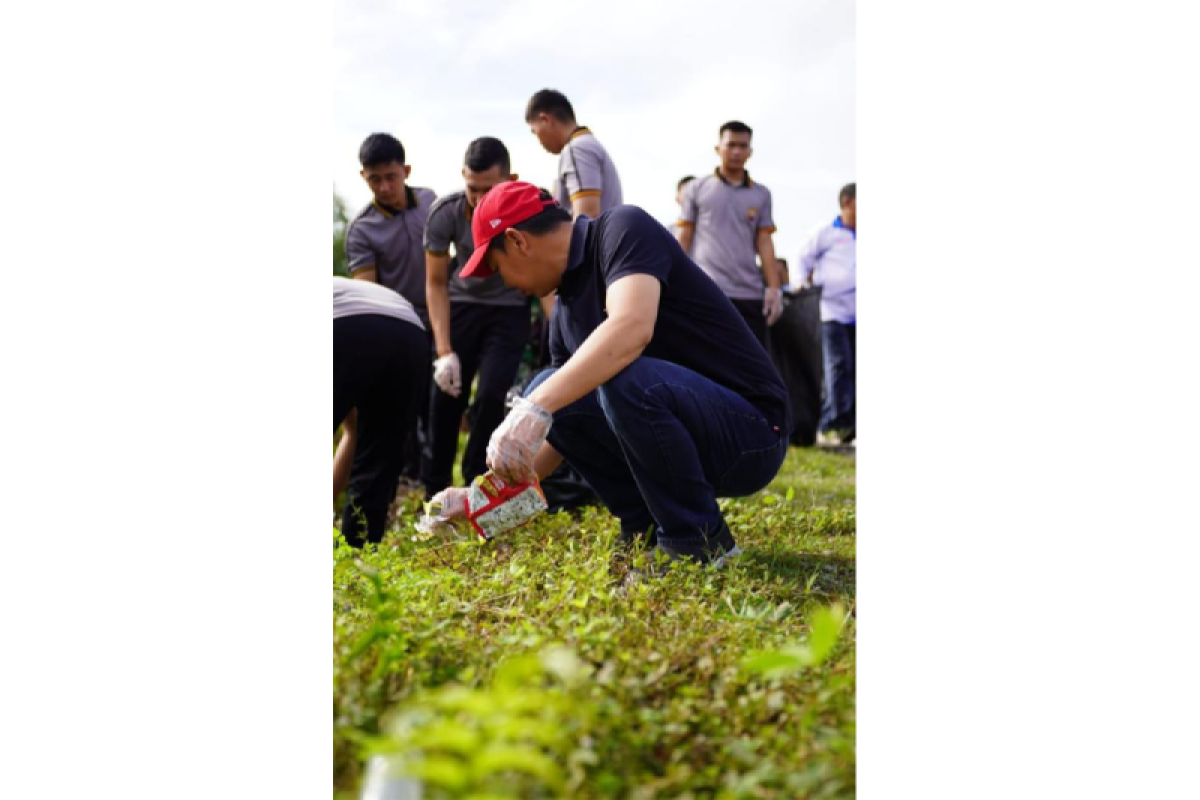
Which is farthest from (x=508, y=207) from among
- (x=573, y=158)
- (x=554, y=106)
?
(x=554, y=106)

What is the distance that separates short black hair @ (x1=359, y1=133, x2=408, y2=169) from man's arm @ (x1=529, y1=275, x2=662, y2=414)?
2098 millimetres

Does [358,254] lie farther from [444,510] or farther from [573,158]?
[444,510]

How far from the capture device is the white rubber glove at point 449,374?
387cm

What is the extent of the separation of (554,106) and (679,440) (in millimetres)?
2242

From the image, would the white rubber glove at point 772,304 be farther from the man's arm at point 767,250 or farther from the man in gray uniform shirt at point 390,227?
the man in gray uniform shirt at point 390,227

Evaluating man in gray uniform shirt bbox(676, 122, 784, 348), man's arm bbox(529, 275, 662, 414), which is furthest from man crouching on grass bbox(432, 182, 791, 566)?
man in gray uniform shirt bbox(676, 122, 784, 348)

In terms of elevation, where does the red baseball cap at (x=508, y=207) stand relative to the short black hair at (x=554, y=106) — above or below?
below

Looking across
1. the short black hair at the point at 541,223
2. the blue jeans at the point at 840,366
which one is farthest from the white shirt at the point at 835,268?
the short black hair at the point at 541,223

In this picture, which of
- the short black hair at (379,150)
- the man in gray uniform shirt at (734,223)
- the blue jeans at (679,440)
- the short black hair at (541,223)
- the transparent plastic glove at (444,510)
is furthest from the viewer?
the man in gray uniform shirt at (734,223)

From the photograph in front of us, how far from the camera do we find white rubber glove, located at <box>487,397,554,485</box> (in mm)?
2156

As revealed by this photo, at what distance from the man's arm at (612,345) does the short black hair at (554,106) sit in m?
2.02

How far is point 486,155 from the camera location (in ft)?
12.3

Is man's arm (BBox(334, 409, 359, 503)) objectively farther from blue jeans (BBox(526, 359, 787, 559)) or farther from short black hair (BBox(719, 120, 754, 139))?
short black hair (BBox(719, 120, 754, 139))

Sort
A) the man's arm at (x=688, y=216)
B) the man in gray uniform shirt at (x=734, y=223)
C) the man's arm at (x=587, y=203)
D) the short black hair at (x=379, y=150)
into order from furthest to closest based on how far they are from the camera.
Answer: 1. the man's arm at (x=688, y=216)
2. the man in gray uniform shirt at (x=734, y=223)
3. the short black hair at (x=379, y=150)
4. the man's arm at (x=587, y=203)
